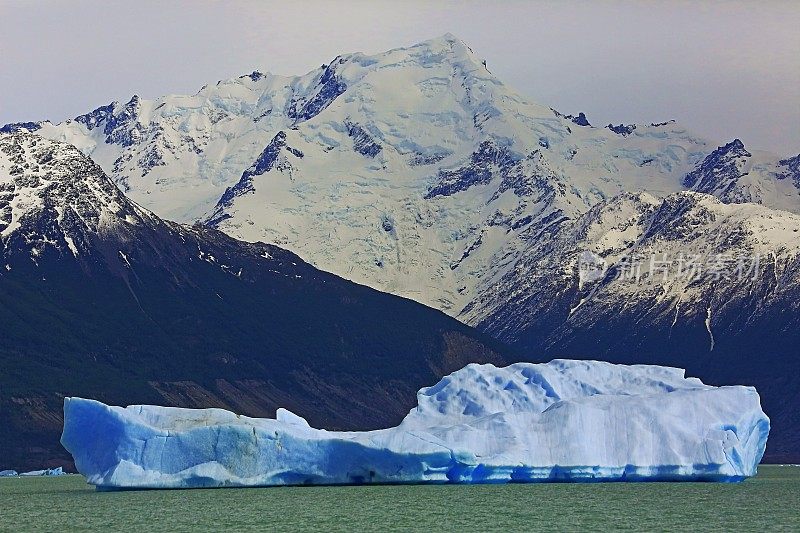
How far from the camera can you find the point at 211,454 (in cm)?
10419

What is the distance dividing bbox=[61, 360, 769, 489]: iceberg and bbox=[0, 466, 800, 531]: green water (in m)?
1.50

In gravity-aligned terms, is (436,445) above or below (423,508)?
above

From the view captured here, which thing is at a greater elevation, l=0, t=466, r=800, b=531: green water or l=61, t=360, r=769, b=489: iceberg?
l=61, t=360, r=769, b=489: iceberg

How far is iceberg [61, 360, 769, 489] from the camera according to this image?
342 feet

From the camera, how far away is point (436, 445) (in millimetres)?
103125

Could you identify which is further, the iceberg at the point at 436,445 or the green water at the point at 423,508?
the iceberg at the point at 436,445

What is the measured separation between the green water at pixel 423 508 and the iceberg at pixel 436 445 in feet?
4.94

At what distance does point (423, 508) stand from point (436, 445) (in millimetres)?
8143

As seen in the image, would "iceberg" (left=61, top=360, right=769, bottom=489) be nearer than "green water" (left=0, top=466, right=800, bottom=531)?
No

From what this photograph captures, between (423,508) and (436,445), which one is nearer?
(423,508)

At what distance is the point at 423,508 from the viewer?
95500 millimetres

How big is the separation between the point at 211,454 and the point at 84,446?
8.81 meters

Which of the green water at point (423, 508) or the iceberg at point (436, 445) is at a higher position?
the iceberg at point (436, 445)

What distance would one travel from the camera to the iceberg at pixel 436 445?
10425 centimetres
